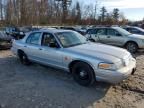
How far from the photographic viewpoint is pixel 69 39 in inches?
270

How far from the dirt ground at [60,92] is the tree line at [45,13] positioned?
151ft

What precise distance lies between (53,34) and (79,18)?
5852 centimetres

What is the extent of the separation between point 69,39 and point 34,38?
161 centimetres

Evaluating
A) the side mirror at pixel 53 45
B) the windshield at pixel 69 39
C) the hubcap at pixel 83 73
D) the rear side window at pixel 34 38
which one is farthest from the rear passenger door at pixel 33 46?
the hubcap at pixel 83 73

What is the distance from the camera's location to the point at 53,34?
6844mm

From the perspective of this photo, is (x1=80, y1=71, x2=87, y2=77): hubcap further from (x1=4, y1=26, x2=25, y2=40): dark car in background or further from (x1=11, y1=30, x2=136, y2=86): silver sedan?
(x1=4, y1=26, x2=25, y2=40): dark car in background

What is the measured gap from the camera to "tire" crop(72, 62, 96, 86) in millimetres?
5645

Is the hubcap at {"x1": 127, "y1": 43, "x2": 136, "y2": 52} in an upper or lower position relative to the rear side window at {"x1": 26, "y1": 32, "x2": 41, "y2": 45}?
lower

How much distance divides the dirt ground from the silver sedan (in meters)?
0.37

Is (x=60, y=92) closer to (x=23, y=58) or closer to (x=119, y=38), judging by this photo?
(x=23, y=58)

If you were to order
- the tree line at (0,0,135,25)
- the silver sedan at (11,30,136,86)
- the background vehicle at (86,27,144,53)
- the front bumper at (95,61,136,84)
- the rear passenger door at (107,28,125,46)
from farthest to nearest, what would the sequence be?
1. the tree line at (0,0,135,25)
2. the rear passenger door at (107,28,125,46)
3. the background vehicle at (86,27,144,53)
4. the silver sedan at (11,30,136,86)
5. the front bumper at (95,61,136,84)

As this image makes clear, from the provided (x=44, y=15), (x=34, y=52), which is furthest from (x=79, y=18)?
(x=34, y=52)

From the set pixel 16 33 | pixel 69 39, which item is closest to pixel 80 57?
pixel 69 39

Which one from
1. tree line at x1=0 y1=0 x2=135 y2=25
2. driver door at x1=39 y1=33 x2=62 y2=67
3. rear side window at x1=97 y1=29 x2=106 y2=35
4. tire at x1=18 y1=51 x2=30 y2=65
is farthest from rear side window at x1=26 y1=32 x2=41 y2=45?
tree line at x1=0 y1=0 x2=135 y2=25
